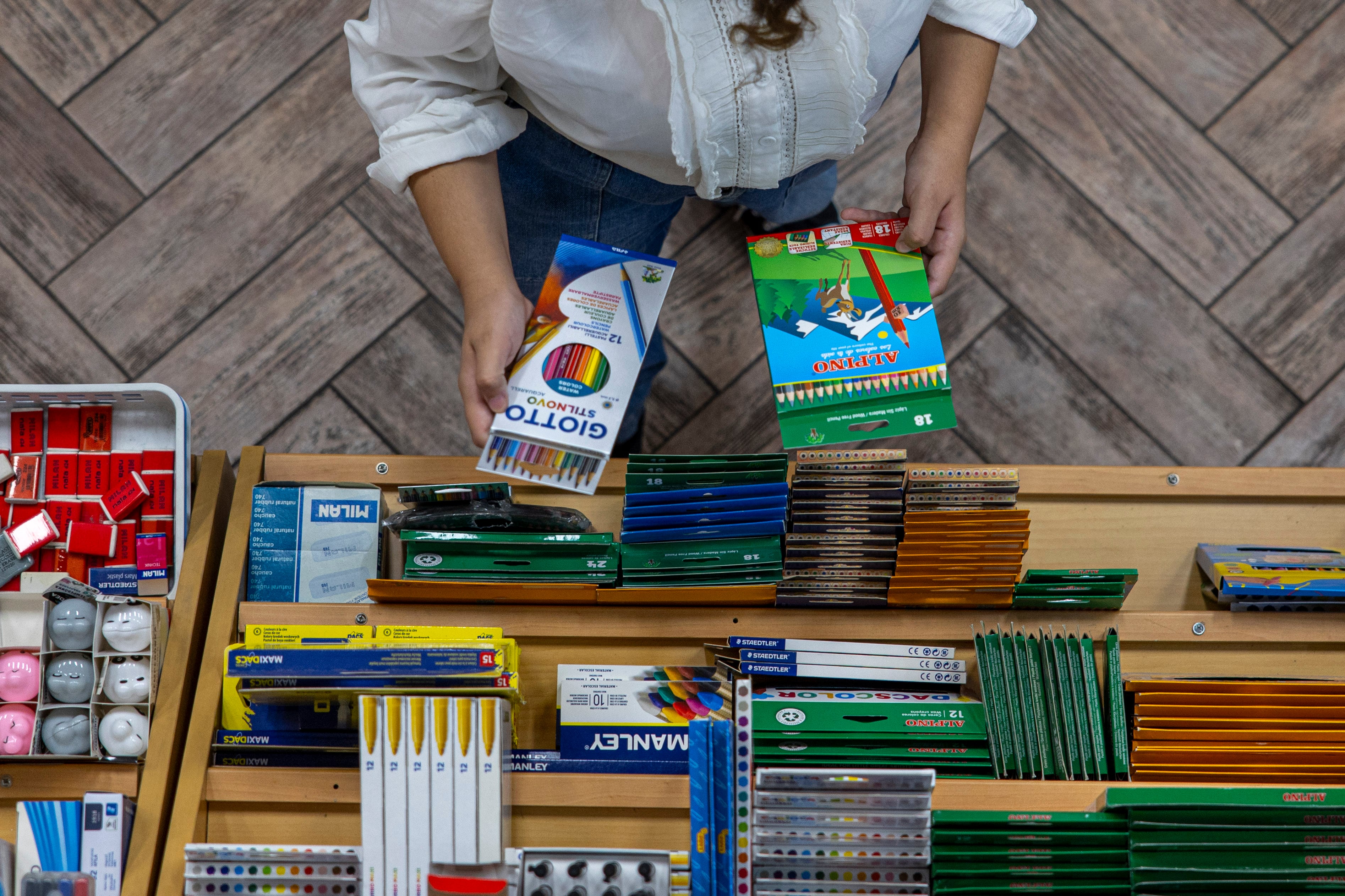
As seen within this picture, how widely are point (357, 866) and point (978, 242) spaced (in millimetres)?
1826

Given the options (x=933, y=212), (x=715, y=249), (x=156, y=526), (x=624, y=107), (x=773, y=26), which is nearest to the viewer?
(x=773, y=26)

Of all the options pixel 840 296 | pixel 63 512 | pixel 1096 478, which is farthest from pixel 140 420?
pixel 1096 478

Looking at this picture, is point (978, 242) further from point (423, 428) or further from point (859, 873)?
point (859, 873)

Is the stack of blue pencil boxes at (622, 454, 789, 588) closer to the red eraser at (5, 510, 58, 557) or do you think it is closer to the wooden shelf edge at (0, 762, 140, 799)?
the wooden shelf edge at (0, 762, 140, 799)

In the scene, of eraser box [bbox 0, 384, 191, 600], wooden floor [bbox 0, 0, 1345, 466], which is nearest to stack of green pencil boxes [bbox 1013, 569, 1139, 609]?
wooden floor [bbox 0, 0, 1345, 466]

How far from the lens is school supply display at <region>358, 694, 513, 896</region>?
3.63 ft

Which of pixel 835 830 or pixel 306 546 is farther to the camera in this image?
pixel 306 546

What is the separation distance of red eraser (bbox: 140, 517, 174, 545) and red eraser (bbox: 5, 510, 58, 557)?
0.37 ft

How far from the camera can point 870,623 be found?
132 centimetres

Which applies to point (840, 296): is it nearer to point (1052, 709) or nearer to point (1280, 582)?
point (1052, 709)

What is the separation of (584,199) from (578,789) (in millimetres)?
776

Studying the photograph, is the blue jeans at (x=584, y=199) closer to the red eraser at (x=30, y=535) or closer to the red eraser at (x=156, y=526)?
the red eraser at (x=156, y=526)

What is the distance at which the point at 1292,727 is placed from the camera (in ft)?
4.08

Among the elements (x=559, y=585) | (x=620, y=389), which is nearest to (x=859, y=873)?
(x=559, y=585)
